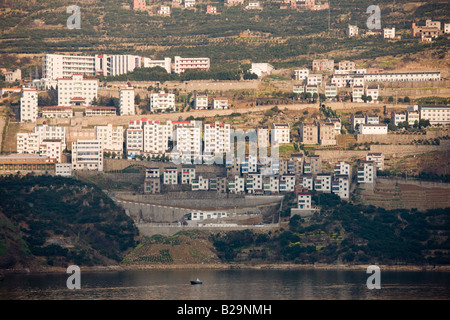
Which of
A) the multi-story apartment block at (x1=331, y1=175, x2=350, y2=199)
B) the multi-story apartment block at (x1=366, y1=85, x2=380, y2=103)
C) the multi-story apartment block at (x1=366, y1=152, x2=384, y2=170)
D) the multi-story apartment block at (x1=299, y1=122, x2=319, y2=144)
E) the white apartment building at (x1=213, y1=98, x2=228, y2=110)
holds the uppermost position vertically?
the multi-story apartment block at (x1=366, y1=85, x2=380, y2=103)

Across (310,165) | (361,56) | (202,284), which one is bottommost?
(202,284)

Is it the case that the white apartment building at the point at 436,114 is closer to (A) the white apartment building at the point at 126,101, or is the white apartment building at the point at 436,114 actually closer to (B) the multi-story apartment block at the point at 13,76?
(A) the white apartment building at the point at 126,101

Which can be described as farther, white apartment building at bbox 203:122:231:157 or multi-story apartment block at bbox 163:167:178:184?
white apartment building at bbox 203:122:231:157

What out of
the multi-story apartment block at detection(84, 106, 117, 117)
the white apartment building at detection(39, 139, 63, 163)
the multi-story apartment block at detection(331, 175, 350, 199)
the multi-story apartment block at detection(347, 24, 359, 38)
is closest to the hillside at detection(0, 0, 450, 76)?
the multi-story apartment block at detection(347, 24, 359, 38)

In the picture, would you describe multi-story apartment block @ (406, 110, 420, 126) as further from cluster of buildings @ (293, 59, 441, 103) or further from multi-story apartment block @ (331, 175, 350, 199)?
multi-story apartment block @ (331, 175, 350, 199)

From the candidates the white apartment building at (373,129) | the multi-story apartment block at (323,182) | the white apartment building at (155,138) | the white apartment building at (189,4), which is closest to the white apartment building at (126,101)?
the white apartment building at (155,138)

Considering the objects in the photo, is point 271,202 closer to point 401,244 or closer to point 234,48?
point 401,244

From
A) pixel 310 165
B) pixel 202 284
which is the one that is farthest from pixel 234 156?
pixel 202 284
